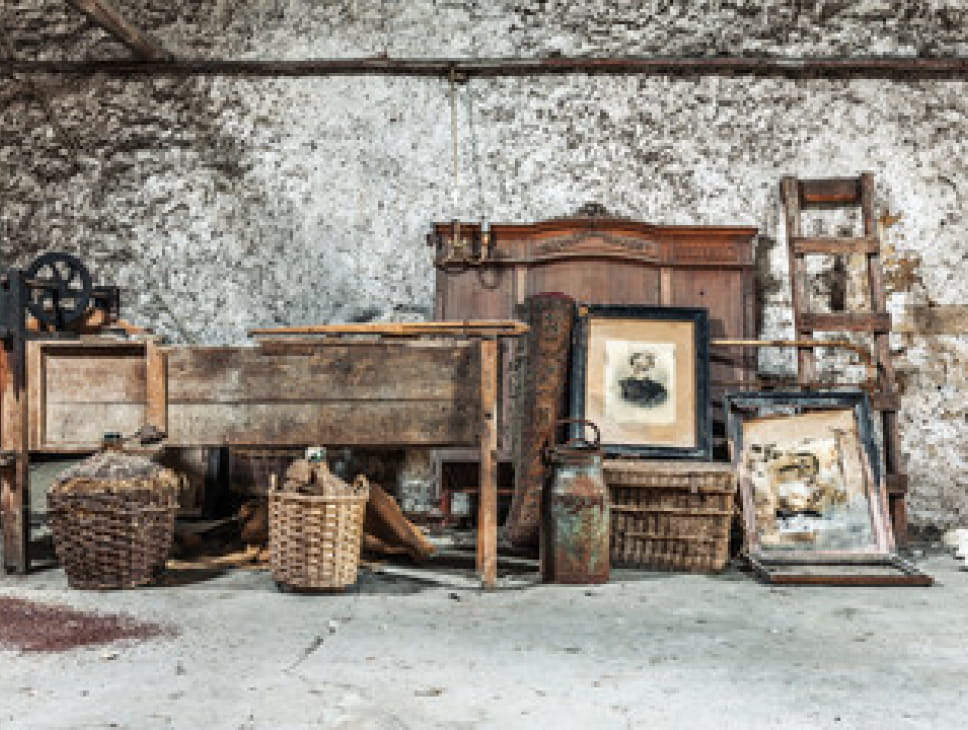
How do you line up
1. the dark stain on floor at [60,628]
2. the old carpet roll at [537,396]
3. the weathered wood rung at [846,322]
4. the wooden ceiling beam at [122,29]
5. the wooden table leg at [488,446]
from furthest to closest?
the weathered wood rung at [846,322], the wooden ceiling beam at [122,29], the old carpet roll at [537,396], the wooden table leg at [488,446], the dark stain on floor at [60,628]

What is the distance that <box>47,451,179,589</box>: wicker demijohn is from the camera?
11.1 ft

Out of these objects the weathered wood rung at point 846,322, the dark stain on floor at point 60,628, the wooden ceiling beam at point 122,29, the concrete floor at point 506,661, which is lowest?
the concrete floor at point 506,661

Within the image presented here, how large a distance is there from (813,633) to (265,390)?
2.29 m

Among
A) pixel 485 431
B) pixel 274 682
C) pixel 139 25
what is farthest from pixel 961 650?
pixel 139 25

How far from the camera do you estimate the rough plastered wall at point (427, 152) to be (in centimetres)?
531

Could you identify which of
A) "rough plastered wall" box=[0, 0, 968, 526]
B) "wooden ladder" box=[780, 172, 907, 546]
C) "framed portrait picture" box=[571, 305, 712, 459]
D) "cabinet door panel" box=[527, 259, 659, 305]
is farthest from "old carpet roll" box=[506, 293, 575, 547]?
"wooden ladder" box=[780, 172, 907, 546]

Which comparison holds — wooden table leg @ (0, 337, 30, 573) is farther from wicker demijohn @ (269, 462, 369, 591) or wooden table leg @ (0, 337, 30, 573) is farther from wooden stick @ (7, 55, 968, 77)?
wooden stick @ (7, 55, 968, 77)

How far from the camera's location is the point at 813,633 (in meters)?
2.91

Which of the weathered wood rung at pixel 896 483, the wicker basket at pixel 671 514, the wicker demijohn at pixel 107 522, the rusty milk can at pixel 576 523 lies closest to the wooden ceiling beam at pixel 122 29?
the wicker demijohn at pixel 107 522

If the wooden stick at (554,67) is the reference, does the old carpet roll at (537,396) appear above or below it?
below

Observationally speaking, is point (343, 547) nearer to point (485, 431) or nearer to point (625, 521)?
point (485, 431)

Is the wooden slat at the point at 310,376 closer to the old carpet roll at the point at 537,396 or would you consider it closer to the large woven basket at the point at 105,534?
the large woven basket at the point at 105,534

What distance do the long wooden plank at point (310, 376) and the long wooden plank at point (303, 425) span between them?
3 cm

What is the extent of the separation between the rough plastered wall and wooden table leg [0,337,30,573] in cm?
163
